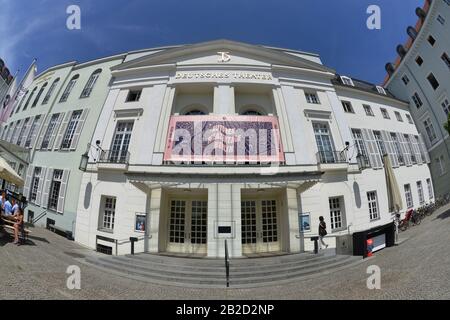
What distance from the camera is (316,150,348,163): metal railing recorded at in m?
2.50

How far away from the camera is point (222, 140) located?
112 inches

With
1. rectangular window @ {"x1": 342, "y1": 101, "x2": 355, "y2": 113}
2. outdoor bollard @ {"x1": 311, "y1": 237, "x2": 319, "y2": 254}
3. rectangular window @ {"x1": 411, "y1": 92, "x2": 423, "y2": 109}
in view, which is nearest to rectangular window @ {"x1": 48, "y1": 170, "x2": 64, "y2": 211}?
outdoor bollard @ {"x1": 311, "y1": 237, "x2": 319, "y2": 254}

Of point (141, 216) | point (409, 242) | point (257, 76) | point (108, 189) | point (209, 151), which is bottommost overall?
point (409, 242)

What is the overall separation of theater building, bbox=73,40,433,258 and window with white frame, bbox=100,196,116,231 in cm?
1

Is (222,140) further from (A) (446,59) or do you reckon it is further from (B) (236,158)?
(A) (446,59)

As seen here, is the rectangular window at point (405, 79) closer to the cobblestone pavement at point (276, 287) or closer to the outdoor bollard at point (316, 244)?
the cobblestone pavement at point (276, 287)

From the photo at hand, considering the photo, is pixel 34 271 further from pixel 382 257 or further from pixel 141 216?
pixel 382 257

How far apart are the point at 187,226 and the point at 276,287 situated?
1.54 m

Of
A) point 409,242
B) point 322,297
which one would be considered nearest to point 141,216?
point 322,297

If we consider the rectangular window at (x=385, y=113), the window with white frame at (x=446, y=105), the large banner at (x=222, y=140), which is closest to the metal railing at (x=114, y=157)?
the large banner at (x=222, y=140)

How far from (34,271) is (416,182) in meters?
4.26

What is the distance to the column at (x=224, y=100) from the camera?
10.9 ft

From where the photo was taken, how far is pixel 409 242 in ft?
7.00

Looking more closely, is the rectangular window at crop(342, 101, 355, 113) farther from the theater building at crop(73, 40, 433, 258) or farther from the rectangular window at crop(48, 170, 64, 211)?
the rectangular window at crop(48, 170, 64, 211)
